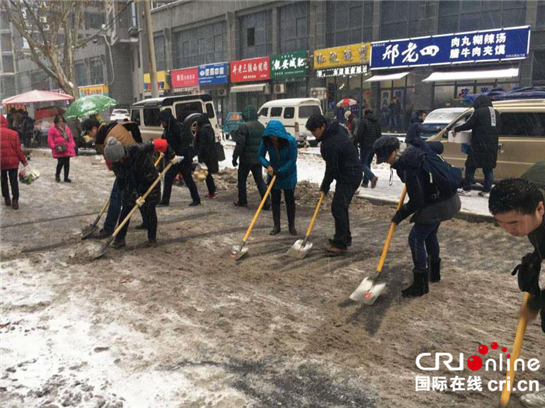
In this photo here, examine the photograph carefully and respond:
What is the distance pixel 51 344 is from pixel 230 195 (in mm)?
6409

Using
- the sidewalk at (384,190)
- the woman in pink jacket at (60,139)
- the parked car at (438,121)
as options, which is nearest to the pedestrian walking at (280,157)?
the sidewalk at (384,190)

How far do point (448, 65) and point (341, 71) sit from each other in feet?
19.8

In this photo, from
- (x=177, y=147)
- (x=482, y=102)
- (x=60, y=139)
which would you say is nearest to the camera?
(x=482, y=102)

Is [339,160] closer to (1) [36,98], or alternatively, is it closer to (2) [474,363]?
(2) [474,363]

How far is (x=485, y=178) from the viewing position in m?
8.41

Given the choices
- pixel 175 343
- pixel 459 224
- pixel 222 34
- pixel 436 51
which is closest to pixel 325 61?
pixel 436 51

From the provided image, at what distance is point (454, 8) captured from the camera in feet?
69.2

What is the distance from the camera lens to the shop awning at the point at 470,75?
19.1 metres

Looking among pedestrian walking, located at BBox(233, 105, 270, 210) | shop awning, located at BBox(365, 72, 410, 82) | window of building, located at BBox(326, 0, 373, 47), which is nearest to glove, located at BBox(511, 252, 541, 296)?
pedestrian walking, located at BBox(233, 105, 270, 210)

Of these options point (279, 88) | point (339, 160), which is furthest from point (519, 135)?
point (279, 88)

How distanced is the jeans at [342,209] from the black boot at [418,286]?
1.38m

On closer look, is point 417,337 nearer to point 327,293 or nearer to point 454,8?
point 327,293

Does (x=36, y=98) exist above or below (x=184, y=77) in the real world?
below

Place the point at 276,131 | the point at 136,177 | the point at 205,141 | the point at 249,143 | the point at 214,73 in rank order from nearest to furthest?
1. the point at 136,177
2. the point at 276,131
3. the point at 249,143
4. the point at 205,141
5. the point at 214,73
